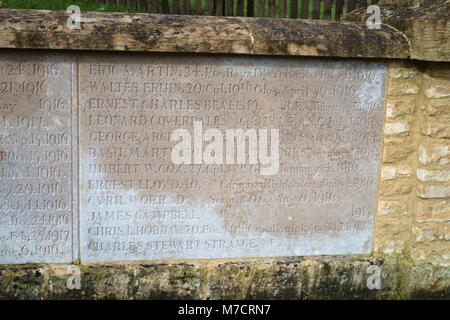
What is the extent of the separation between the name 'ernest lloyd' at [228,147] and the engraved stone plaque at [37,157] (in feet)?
2.31

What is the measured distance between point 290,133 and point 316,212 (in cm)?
59

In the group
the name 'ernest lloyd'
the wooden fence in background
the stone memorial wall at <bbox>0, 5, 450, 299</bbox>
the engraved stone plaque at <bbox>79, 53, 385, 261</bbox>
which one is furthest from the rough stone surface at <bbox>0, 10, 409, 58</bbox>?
the wooden fence in background

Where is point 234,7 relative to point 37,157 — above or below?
above

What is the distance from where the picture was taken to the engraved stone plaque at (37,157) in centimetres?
341

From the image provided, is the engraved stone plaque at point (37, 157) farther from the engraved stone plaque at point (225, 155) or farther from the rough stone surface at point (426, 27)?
the rough stone surface at point (426, 27)

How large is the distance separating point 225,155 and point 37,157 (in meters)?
1.21

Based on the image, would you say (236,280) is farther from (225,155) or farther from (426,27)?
(426,27)

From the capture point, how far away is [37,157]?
352 centimetres

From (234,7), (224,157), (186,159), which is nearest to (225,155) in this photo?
(224,157)

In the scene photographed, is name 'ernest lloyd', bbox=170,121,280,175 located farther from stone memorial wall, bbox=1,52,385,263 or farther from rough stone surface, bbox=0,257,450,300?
A: rough stone surface, bbox=0,257,450,300

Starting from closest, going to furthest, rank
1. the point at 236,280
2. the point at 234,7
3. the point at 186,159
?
1. the point at 186,159
2. the point at 236,280
3. the point at 234,7

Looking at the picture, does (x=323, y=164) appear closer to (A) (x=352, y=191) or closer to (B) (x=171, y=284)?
(A) (x=352, y=191)

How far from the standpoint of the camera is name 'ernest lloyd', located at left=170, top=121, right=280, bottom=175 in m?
3.62

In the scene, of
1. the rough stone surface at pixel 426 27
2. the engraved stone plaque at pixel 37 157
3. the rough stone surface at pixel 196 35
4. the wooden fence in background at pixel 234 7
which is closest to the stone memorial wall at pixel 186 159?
the engraved stone plaque at pixel 37 157
